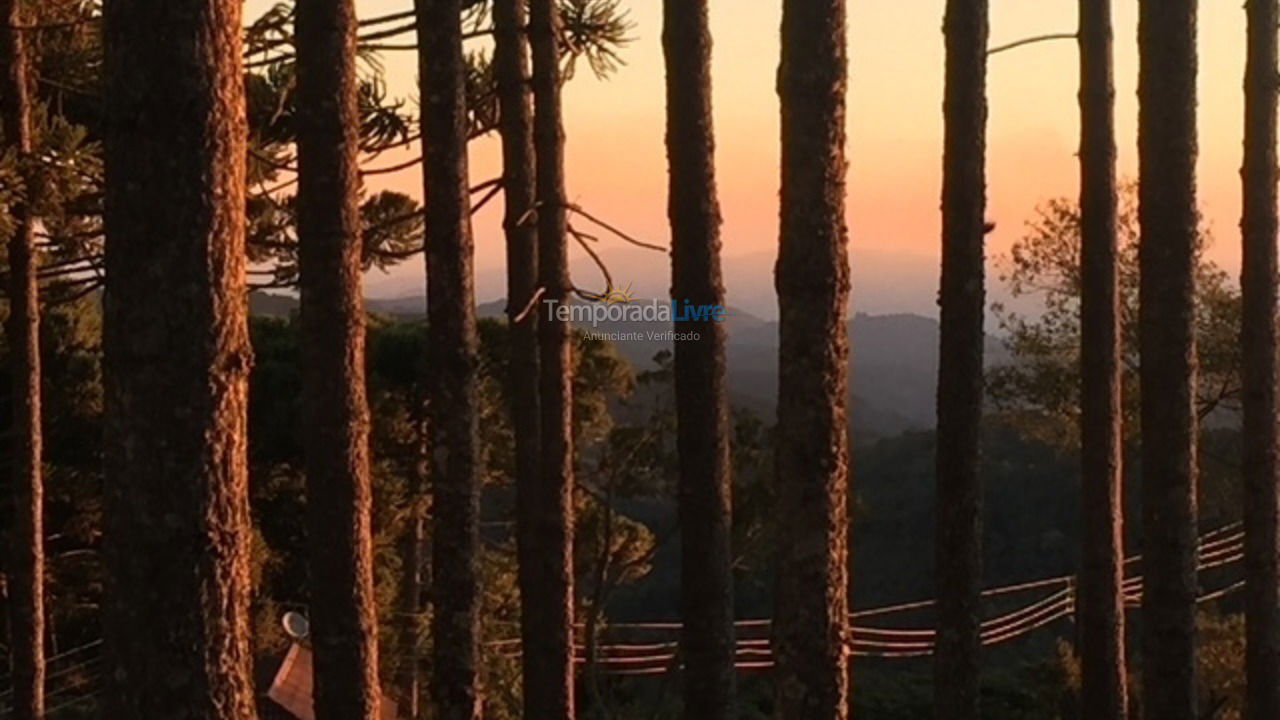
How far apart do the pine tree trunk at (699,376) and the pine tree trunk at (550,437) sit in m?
1.55

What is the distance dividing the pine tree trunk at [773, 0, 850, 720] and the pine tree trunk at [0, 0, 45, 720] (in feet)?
22.8

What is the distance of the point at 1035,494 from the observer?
44594mm

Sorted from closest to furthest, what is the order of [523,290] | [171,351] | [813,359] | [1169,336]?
[171,351] → [813,359] → [1169,336] → [523,290]

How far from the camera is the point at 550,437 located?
32.2 feet

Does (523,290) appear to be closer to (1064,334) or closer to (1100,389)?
(1100,389)

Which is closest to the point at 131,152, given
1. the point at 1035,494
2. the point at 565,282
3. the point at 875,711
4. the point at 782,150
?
the point at 782,150

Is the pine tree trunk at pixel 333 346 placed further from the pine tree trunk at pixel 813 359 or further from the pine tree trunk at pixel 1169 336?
the pine tree trunk at pixel 1169 336

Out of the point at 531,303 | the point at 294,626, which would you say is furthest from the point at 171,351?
the point at 294,626

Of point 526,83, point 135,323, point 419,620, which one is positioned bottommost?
point 419,620

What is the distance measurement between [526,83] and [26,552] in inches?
214

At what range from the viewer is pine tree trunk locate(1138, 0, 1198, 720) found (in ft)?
25.9

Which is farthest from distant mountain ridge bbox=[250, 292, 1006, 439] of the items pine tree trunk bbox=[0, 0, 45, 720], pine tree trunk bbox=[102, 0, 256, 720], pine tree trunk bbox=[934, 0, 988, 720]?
pine tree trunk bbox=[102, 0, 256, 720]

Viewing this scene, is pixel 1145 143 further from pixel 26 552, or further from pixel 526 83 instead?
pixel 26 552

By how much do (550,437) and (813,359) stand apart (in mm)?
4252
